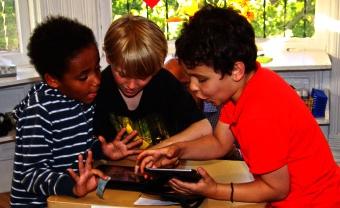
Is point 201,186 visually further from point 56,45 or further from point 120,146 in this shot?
point 56,45

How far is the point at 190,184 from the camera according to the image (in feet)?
4.40

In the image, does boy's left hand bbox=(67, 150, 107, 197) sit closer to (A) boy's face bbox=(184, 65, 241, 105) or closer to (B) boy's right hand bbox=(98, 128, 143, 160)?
(B) boy's right hand bbox=(98, 128, 143, 160)

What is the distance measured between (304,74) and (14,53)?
1906mm

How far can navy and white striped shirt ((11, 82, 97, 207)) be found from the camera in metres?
1.47

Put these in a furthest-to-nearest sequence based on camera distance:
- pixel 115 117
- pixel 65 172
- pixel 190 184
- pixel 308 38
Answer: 1. pixel 308 38
2. pixel 115 117
3. pixel 65 172
4. pixel 190 184

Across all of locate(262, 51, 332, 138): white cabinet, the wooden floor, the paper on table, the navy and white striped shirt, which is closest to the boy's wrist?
the navy and white striped shirt

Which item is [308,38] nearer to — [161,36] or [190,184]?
[161,36]

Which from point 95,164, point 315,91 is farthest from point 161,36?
point 315,91

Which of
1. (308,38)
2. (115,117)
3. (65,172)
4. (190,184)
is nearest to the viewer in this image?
(190,184)

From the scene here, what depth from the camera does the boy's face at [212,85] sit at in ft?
4.47

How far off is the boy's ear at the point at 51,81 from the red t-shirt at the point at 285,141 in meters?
0.59

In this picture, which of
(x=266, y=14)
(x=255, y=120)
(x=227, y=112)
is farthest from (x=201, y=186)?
(x=266, y=14)

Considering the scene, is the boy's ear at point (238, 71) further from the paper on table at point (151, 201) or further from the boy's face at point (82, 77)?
the boy's face at point (82, 77)

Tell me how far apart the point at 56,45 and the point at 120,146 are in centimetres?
38
